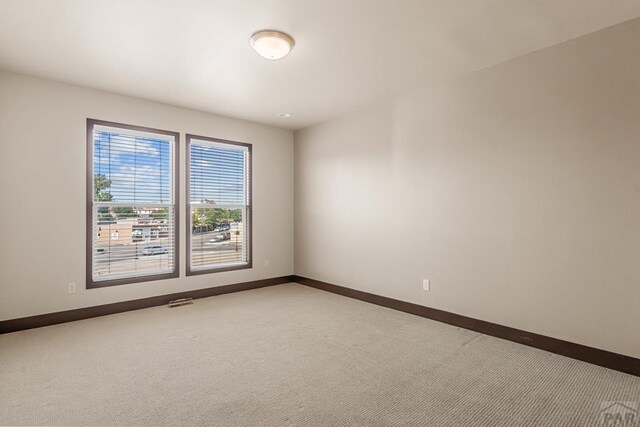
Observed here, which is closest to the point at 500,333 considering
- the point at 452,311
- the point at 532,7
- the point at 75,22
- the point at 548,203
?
the point at 452,311

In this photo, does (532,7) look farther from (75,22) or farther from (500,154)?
(75,22)

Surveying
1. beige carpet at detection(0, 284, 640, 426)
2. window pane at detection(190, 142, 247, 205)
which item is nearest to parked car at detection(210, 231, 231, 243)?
window pane at detection(190, 142, 247, 205)

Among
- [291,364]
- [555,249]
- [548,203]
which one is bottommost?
[291,364]

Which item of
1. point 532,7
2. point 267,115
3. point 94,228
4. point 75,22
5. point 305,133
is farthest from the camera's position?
point 305,133

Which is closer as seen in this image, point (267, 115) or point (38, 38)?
point (38, 38)

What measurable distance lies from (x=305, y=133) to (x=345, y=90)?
179cm

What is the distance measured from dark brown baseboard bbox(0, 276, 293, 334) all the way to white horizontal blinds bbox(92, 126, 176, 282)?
34 centimetres

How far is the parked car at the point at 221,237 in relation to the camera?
16.5ft

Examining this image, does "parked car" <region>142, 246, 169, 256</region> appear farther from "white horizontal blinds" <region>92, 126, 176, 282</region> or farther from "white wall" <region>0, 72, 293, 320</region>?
"white wall" <region>0, 72, 293, 320</region>

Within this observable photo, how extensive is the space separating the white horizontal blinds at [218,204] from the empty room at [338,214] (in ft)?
0.11

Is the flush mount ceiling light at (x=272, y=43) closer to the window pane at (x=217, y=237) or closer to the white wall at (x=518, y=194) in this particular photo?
the white wall at (x=518, y=194)

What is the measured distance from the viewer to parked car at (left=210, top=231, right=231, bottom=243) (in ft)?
16.5

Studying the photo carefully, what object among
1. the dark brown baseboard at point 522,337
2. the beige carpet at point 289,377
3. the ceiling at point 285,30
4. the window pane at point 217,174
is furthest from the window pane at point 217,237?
the dark brown baseboard at point 522,337

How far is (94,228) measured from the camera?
3.95 metres
